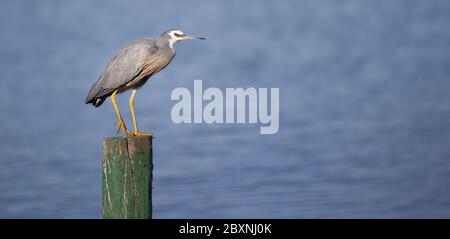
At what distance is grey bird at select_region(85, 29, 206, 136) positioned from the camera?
32.9 feet

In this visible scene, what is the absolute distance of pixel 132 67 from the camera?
10.2 m

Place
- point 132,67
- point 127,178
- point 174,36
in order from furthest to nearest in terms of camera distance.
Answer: point 174,36 → point 132,67 → point 127,178

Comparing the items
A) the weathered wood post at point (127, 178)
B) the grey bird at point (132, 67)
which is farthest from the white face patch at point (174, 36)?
the weathered wood post at point (127, 178)

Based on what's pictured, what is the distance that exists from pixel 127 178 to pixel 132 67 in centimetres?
275

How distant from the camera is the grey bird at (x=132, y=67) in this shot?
10.0 meters

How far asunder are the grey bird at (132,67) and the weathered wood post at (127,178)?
203 cm

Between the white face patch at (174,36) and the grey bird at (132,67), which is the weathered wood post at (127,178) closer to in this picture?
the grey bird at (132,67)

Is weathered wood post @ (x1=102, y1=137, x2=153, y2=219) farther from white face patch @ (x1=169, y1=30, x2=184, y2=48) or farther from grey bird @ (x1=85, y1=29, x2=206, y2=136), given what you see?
white face patch @ (x1=169, y1=30, x2=184, y2=48)

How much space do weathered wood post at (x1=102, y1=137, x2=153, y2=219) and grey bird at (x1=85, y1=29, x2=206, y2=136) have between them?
203 centimetres

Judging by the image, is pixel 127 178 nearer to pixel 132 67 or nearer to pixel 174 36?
pixel 132 67

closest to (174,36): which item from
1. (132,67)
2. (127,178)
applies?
(132,67)
